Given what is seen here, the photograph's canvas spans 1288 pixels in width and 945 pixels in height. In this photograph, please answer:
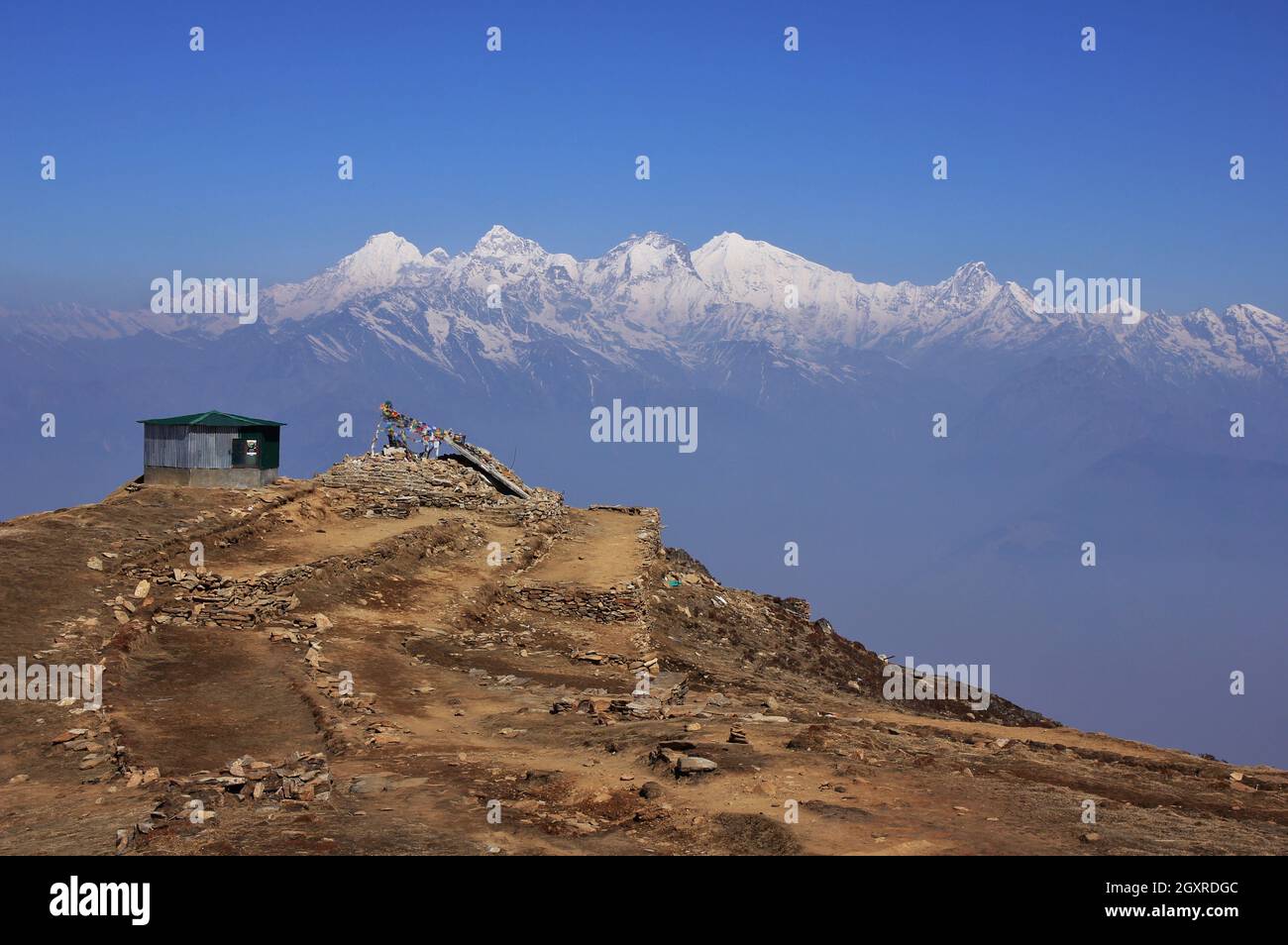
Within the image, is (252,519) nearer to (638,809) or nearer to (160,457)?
(160,457)

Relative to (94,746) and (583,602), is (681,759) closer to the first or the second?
(94,746)

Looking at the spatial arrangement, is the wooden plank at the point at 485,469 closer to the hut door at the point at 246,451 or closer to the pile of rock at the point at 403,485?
the pile of rock at the point at 403,485

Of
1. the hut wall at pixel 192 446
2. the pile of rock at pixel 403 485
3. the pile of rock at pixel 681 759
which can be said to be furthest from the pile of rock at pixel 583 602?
the pile of rock at pixel 681 759

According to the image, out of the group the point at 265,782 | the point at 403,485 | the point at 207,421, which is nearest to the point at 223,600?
the point at 207,421
